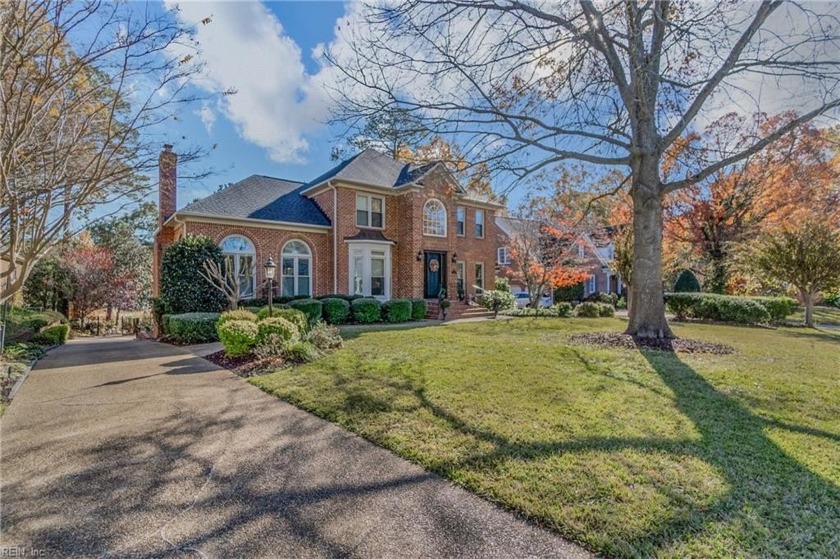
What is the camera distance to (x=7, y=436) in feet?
14.1

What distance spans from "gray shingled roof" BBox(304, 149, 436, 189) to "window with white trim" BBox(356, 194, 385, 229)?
2.42 ft

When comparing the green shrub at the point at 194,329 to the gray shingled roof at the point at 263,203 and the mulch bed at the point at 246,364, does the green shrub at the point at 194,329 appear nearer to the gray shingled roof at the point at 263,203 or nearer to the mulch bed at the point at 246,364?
the mulch bed at the point at 246,364

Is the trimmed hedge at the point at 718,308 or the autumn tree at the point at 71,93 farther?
the trimmed hedge at the point at 718,308

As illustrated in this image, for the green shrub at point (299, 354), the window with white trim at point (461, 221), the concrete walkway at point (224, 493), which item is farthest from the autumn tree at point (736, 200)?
the concrete walkway at point (224, 493)

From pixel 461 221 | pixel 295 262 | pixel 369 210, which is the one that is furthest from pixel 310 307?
pixel 461 221

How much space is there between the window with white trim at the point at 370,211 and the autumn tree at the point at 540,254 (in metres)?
7.08

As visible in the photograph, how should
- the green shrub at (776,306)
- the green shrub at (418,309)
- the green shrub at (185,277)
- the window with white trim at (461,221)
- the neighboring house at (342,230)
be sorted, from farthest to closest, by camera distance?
the window with white trim at (461,221) → the green shrub at (418,309) → the green shrub at (776,306) → the neighboring house at (342,230) → the green shrub at (185,277)

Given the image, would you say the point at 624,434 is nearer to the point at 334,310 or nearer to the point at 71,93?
the point at 71,93

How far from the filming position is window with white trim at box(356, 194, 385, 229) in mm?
17734

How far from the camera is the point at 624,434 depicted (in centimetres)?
394

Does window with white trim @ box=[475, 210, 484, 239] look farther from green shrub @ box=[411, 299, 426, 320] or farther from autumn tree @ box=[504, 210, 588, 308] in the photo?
green shrub @ box=[411, 299, 426, 320]

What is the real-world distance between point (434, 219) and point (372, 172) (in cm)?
359

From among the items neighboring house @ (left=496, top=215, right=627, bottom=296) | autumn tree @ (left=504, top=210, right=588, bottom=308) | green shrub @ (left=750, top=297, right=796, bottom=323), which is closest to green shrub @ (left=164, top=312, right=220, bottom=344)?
autumn tree @ (left=504, top=210, right=588, bottom=308)

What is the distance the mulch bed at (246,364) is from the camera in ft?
23.6
